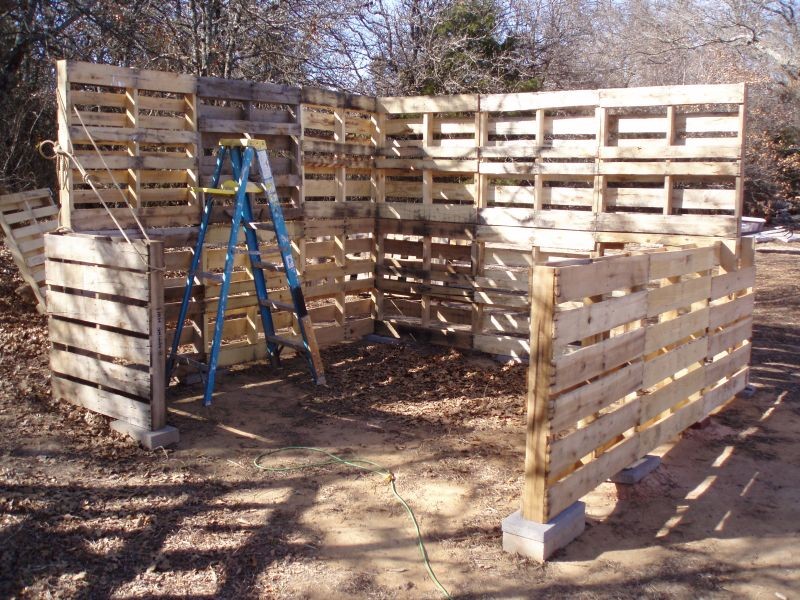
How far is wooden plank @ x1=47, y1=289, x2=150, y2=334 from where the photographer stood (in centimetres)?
541

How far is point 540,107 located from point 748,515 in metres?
4.21

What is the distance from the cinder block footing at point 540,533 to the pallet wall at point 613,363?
0.06 metres

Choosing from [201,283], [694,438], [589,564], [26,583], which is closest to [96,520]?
[26,583]

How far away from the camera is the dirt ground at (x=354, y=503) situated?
12.4 feet

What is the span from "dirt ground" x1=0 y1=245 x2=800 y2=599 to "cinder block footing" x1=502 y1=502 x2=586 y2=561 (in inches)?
2.6

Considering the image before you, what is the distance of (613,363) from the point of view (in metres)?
4.40

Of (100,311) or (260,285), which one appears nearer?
(100,311)

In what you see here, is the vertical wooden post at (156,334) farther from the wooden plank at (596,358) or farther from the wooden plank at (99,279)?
the wooden plank at (596,358)

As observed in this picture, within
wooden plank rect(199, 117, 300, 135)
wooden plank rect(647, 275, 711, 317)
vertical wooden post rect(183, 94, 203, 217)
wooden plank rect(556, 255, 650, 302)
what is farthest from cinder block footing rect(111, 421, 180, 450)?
wooden plank rect(647, 275, 711, 317)

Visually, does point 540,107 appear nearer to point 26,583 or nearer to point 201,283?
point 201,283

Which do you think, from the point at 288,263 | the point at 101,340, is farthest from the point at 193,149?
the point at 101,340

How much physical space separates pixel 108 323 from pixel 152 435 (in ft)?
2.82

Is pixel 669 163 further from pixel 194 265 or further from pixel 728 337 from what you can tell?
pixel 194 265

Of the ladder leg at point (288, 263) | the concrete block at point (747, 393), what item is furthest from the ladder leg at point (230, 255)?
the concrete block at point (747, 393)
